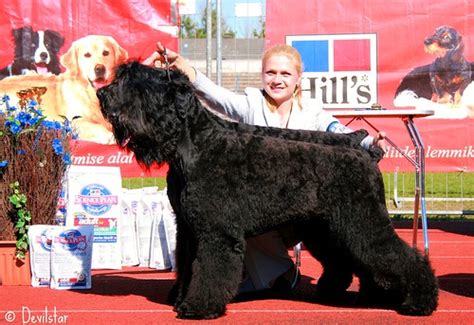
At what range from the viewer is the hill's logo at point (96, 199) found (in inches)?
249

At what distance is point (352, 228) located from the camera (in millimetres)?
4457

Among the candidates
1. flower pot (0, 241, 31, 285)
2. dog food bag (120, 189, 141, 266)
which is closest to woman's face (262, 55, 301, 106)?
dog food bag (120, 189, 141, 266)

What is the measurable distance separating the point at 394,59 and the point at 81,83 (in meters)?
3.67

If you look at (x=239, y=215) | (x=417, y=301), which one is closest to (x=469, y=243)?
(x=417, y=301)

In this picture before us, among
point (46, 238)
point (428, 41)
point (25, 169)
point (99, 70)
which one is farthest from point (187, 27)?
point (46, 238)

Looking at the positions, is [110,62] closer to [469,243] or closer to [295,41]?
[295,41]

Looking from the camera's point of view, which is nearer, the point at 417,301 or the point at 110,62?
the point at 417,301

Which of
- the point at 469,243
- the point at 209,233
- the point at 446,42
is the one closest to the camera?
the point at 209,233

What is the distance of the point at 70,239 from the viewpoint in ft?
17.7

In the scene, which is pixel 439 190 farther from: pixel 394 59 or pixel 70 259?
pixel 70 259

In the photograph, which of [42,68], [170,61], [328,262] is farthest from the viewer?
[42,68]

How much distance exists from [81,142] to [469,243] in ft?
14.7

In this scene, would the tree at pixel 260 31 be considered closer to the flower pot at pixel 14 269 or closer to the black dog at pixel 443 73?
the black dog at pixel 443 73

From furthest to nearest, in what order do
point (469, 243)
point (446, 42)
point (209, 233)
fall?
point (446, 42), point (469, 243), point (209, 233)
